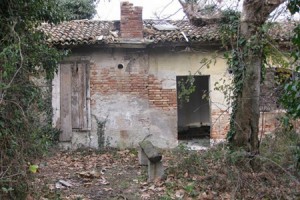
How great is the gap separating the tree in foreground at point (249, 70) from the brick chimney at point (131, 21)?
186 inches

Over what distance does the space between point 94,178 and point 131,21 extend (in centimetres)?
598

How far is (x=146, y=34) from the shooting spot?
39.8 ft

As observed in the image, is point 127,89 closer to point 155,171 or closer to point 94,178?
point 94,178

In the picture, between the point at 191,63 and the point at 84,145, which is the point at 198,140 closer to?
the point at 191,63

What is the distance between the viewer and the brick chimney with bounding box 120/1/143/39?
11984mm

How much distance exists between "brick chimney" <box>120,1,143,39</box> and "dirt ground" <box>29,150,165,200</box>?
150 inches

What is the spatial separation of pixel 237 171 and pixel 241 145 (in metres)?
1.25

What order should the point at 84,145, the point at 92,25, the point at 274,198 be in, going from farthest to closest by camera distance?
the point at 92,25 < the point at 84,145 < the point at 274,198

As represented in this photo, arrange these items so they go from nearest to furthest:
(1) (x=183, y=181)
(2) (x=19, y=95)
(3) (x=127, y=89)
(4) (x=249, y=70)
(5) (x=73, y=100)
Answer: (2) (x=19, y=95), (1) (x=183, y=181), (4) (x=249, y=70), (5) (x=73, y=100), (3) (x=127, y=89)

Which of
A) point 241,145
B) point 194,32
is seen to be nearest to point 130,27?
point 194,32

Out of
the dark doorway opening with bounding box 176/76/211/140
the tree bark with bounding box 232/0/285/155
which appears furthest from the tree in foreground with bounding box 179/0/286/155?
the dark doorway opening with bounding box 176/76/211/140

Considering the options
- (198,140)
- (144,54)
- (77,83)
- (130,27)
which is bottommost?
(198,140)

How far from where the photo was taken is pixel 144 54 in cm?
1199

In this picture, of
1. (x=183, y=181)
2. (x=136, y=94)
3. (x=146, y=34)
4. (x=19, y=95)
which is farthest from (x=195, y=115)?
(x=19, y=95)
